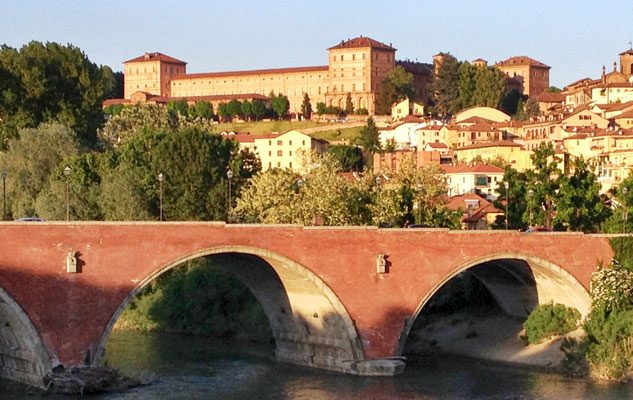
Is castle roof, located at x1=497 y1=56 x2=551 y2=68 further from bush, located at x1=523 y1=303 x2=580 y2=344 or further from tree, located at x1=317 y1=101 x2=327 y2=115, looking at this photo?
bush, located at x1=523 y1=303 x2=580 y2=344

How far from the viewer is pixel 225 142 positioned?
274ft

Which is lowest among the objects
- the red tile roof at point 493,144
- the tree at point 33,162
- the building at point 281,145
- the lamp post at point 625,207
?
the lamp post at point 625,207

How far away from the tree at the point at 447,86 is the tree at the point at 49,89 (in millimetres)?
72460

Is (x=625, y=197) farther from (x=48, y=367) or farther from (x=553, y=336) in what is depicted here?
(x=48, y=367)

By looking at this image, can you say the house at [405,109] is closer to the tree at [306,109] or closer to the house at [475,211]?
the tree at [306,109]

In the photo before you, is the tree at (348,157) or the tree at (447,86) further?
the tree at (447,86)

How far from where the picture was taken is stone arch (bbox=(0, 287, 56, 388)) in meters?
44.0

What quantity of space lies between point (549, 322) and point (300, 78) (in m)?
128

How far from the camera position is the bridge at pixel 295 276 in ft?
146

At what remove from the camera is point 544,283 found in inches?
2162

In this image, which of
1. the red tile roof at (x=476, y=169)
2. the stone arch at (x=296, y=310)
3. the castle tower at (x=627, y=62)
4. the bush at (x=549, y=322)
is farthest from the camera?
the castle tower at (x=627, y=62)

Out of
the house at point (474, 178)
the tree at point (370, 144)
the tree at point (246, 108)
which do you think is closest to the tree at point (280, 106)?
the tree at point (246, 108)

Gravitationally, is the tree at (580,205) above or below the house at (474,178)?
below

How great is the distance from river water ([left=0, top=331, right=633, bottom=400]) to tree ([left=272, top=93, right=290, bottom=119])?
115 m
